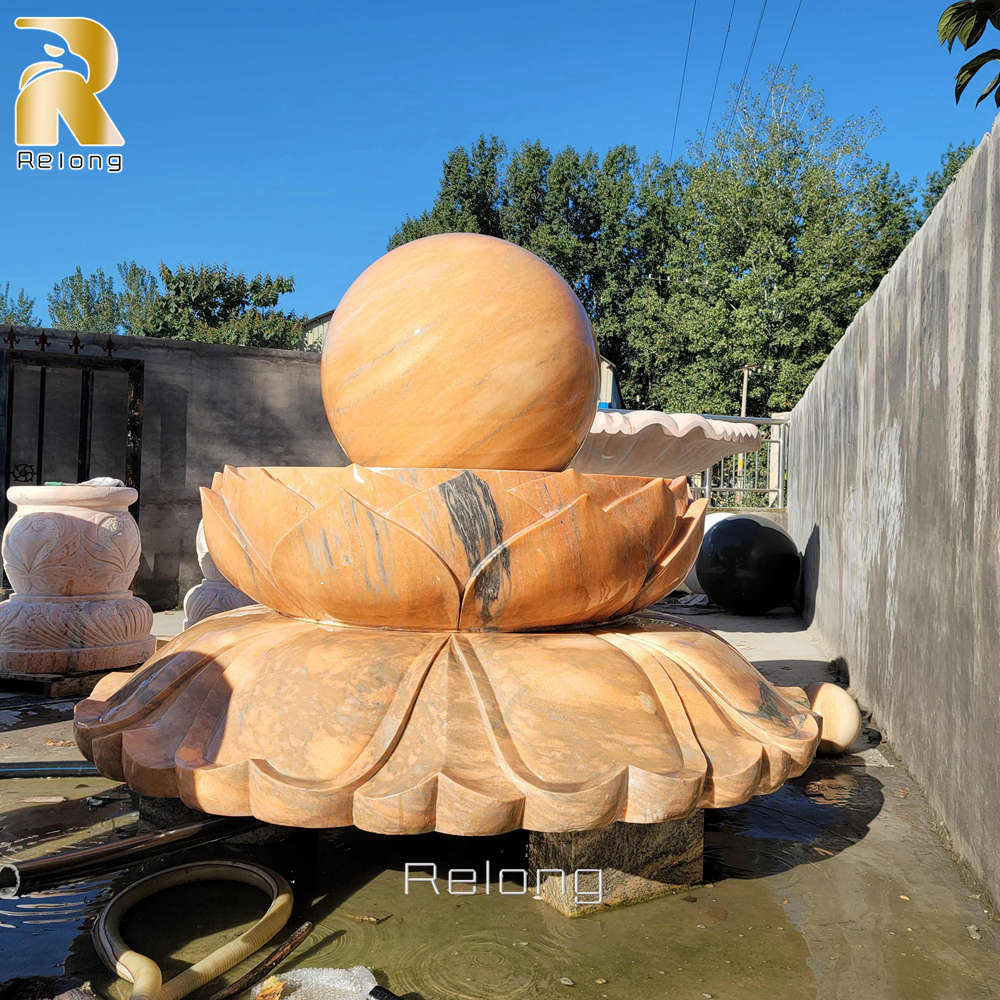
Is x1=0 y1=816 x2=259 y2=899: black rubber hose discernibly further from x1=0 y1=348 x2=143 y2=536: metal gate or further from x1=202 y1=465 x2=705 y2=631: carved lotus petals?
x1=0 y1=348 x2=143 y2=536: metal gate

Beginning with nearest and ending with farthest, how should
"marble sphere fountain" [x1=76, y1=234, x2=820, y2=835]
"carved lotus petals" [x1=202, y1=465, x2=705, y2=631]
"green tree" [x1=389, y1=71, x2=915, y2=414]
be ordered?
"marble sphere fountain" [x1=76, y1=234, x2=820, y2=835]
"carved lotus petals" [x1=202, y1=465, x2=705, y2=631]
"green tree" [x1=389, y1=71, x2=915, y2=414]

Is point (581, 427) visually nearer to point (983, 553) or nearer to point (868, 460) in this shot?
point (983, 553)

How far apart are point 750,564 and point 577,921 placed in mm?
6718

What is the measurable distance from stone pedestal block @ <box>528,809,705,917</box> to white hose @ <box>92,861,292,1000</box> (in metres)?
0.69

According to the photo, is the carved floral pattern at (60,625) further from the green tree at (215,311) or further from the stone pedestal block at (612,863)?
the green tree at (215,311)

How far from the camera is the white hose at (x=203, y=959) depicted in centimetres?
178

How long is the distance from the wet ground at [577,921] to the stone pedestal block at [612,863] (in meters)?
0.05

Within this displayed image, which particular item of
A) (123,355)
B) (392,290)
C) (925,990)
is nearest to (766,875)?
(925,990)

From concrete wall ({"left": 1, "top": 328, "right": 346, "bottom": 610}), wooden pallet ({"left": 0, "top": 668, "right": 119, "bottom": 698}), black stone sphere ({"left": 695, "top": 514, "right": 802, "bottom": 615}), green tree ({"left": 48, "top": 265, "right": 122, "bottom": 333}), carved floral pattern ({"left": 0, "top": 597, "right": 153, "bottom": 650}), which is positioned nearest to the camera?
wooden pallet ({"left": 0, "top": 668, "right": 119, "bottom": 698})

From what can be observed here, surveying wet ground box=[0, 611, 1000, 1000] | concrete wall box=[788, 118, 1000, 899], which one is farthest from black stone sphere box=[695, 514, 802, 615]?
wet ground box=[0, 611, 1000, 1000]

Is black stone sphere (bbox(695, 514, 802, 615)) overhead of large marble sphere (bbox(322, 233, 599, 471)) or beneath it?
beneath

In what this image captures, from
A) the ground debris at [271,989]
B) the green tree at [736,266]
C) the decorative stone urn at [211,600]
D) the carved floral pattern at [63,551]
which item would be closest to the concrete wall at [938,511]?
the ground debris at [271,989]

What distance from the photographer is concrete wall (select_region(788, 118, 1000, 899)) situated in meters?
2.56

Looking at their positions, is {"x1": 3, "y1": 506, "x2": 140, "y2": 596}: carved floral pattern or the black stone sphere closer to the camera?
{"x1": 3, "y1": 506, "x2": 140, "y2": 596}: carved floral pattern
